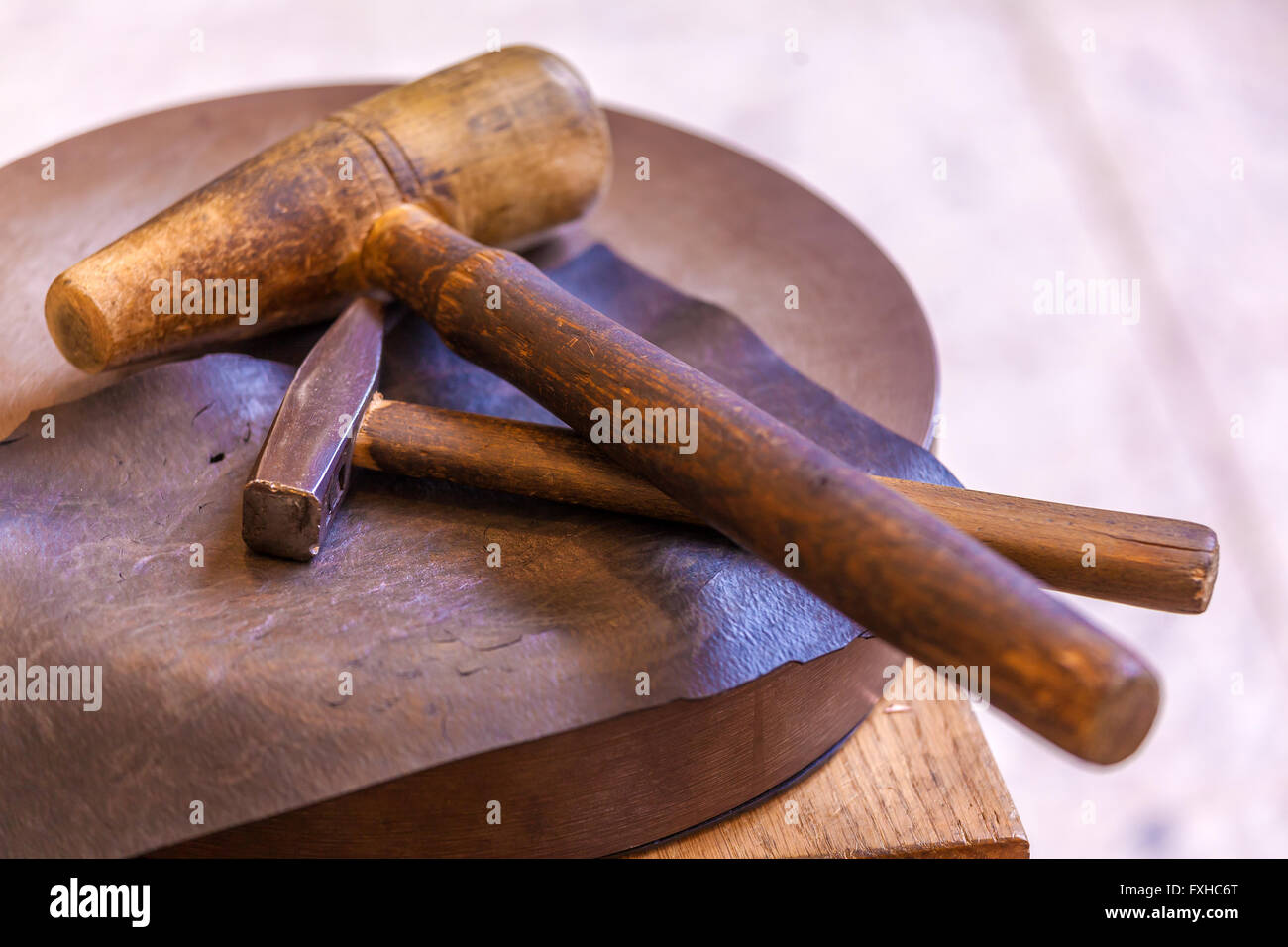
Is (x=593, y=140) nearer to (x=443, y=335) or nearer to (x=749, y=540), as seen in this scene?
(x=443, y=335)

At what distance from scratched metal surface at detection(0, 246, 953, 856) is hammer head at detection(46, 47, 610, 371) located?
8 centimetres

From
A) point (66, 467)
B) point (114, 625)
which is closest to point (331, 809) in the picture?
point (114, 625)

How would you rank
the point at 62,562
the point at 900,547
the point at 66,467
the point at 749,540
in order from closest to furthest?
the point at 900,547, the point at 749,540, the point at 62,562, the point at 66,467

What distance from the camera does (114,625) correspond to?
4.23 feet

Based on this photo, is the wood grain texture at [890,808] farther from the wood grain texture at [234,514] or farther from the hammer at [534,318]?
the hammer at [534,318]

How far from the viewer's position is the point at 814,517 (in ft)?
3.75

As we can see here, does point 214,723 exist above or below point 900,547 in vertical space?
below

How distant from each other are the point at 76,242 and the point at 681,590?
3.36ft

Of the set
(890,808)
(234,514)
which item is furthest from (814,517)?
(234,514)

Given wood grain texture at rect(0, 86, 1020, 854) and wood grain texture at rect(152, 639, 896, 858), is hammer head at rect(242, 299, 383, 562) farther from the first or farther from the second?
wood grain texture at rect(152, 639, 896, 858)

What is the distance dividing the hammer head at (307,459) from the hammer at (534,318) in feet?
0.45

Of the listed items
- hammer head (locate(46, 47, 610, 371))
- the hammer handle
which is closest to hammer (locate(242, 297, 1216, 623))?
the hammer handle

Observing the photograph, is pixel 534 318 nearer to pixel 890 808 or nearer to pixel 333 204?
pixel 333 204
